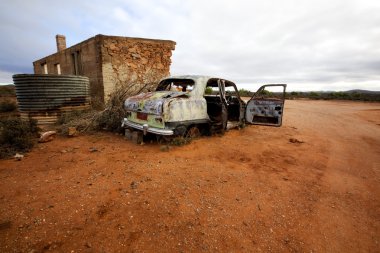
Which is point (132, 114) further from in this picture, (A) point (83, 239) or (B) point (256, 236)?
(B) point (256, 236)

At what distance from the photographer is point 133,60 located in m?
9.33

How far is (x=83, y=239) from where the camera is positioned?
1950 millimetres

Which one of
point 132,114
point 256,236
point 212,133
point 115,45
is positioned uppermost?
point 115,45

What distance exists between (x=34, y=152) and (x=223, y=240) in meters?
4.34

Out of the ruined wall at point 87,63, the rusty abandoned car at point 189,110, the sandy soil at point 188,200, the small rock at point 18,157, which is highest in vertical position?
the ruined wall at point 87,63

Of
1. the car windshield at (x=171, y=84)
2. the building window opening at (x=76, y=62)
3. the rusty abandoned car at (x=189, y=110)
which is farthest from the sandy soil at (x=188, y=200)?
the building window opening at (x=76, y=62)

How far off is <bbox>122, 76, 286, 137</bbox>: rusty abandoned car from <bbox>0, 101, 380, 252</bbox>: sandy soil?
614mm

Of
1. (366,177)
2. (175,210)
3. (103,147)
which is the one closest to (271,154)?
(366,177)

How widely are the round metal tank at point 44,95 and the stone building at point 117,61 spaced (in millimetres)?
1541

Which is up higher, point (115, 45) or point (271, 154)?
point (115, 45)

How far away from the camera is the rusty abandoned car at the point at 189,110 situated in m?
4.46

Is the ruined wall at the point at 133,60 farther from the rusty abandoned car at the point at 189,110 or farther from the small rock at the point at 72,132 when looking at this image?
the rusty abandoned car at the point at 189,110

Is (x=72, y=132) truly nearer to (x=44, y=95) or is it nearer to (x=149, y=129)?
(x=44, y=95)

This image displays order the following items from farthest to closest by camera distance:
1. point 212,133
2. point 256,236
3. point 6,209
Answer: point 212,133 → point 6,209 → point 256,236
